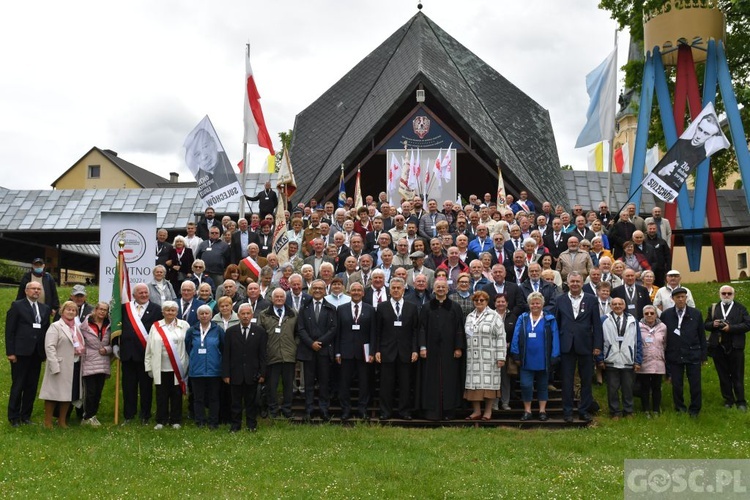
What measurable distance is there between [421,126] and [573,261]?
10018 mm

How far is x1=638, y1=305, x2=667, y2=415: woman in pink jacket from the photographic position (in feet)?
33.4

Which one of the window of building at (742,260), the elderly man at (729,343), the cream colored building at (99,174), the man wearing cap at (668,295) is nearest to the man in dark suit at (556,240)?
the man wearing cap at (668,295)

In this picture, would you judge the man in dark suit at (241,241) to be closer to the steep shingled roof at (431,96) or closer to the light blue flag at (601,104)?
the steep shingled roof at (431,96)

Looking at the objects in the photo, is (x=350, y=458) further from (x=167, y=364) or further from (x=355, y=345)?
(x=167, y=364)

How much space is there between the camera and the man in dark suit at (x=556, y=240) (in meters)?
13.3

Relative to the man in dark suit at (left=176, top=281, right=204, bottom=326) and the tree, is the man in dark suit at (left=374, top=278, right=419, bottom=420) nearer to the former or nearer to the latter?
the man in dark suit at (left=176, top=281, right=204, bottom=326)

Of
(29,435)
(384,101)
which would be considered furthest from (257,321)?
(384,101)

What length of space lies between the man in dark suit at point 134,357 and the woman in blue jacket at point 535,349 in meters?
4.46

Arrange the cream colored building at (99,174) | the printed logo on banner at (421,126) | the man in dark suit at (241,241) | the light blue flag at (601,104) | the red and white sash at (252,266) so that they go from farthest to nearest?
the cream colored building at (99,174), the printed logo on banner at (421,126), the light blue flag at (601,104), the man in dark suit at (241,241), the red and white sash at (252,266)

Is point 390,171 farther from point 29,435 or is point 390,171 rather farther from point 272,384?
point 29,435

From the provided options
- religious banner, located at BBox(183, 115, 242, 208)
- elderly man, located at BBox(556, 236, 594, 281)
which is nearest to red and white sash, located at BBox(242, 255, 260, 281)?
religious banner, located at BBox(183, 115, 242, 208)

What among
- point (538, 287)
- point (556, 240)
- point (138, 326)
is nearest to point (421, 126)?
point (556, 240)

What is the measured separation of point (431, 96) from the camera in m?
21.1

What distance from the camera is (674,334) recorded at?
10.2 m
